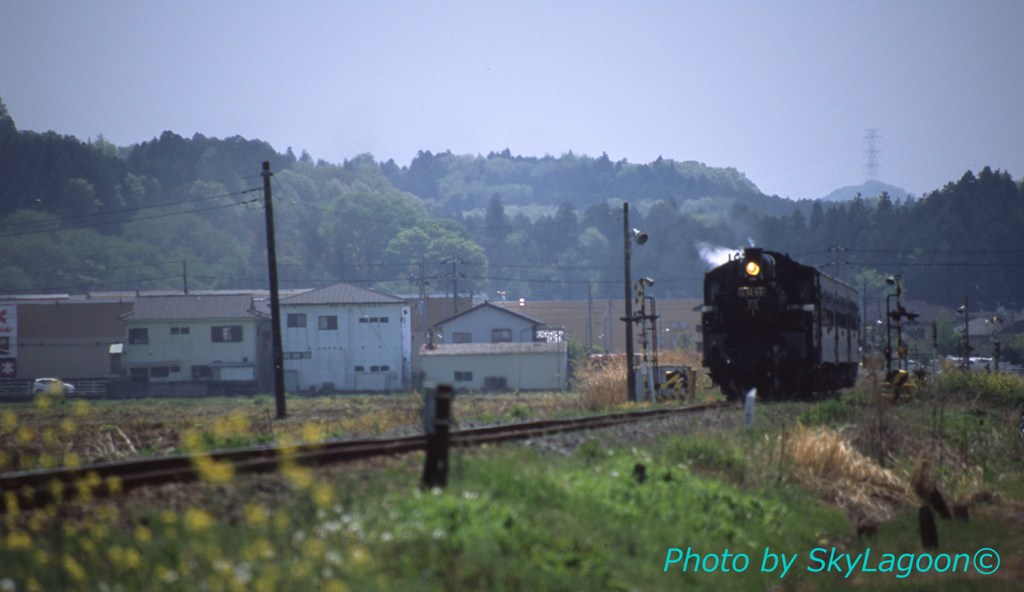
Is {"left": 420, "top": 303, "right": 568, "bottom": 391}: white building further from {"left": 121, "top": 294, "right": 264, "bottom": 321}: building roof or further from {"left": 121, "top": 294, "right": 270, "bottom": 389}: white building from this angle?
{"left": 121, "top": 294, "right": 264, "bottom": 321}: building roof

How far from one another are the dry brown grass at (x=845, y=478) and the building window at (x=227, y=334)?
172 feet

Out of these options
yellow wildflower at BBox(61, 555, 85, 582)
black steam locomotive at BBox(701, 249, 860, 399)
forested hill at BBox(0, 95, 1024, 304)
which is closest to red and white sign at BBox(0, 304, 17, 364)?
forested hill at BBox(0, 95, 1024, 304)

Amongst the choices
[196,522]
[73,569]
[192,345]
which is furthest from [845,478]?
[192,345]

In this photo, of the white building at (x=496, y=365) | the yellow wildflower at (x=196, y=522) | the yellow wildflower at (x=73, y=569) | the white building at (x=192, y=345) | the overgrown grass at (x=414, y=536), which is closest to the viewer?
the yellow wildflower at (x=73, y=569)

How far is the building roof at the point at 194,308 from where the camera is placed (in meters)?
64.8

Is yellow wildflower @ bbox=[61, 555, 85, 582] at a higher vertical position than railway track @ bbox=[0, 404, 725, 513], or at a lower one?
lower

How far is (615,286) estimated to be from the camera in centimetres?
15462

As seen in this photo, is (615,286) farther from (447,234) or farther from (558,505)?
(558,505)

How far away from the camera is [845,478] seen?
1548cm

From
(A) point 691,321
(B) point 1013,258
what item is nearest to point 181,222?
(A) point 691,321

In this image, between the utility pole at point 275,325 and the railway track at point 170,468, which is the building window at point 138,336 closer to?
the utility pole at point 275,325

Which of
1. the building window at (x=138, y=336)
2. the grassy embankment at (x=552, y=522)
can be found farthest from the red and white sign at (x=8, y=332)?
the grassy embankment at (x=552, y=522)

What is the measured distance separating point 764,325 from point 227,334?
45.9 meters

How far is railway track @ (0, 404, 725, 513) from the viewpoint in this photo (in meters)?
7.98
